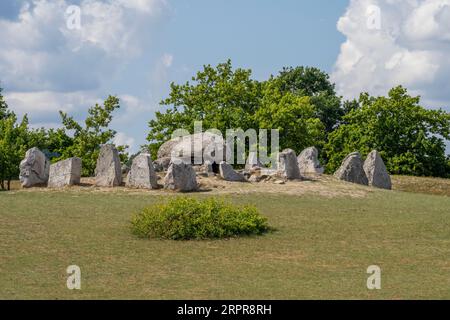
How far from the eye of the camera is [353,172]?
3309 centimetres

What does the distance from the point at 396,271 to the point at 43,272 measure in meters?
7.26

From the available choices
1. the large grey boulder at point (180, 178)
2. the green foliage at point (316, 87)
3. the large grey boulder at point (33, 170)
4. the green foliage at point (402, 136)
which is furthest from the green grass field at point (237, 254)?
the green foliage at point (316, 87)

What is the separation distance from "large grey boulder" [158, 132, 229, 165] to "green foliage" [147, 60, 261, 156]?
379 inches

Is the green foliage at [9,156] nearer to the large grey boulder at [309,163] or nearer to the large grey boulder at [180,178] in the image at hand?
the large grey boulder at [180,178]

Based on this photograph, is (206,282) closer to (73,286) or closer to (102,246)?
(73,286)

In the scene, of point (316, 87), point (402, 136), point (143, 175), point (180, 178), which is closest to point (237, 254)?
point (180, 178)

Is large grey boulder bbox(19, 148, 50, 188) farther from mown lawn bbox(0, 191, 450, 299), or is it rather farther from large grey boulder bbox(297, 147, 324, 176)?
large grey boulder bbox(297, 147, 324, 176)

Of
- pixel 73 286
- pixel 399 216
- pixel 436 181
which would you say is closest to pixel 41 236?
pixel 73 286

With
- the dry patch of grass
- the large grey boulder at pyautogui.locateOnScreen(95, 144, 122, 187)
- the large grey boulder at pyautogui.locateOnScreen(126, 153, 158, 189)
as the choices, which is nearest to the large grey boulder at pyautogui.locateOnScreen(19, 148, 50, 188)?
the large grey boulder at pyautogui.locateOnScreen(95, 144, 122, 187)

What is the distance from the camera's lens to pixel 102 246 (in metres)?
17.2

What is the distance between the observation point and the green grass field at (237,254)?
13.0 metres

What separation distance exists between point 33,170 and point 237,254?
15.4 m

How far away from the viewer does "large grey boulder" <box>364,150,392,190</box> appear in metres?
34.2

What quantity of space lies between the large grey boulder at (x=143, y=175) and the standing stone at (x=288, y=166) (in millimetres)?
5490
